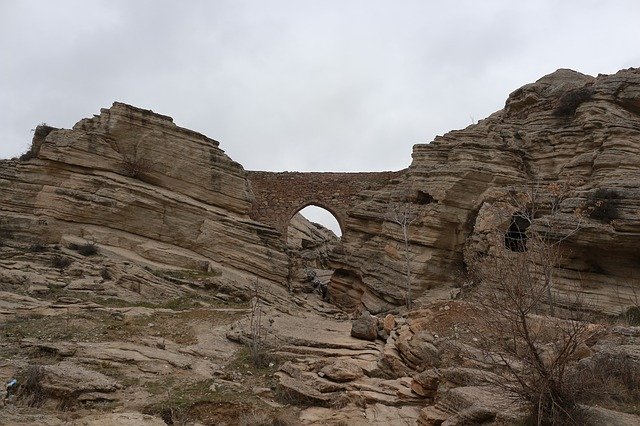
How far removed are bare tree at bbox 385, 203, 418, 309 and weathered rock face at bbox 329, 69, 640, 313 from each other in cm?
13

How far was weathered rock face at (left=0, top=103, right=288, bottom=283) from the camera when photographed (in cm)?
1620

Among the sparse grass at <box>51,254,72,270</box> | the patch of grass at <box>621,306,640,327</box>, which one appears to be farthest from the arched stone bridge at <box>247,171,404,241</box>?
the patch of grass at <box>621,306,640,327</box>

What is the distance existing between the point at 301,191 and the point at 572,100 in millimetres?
12610

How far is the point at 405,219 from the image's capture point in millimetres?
18500

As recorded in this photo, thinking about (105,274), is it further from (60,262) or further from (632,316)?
(632,316)

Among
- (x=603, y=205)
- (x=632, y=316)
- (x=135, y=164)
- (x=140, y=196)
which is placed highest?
(x=603, y=205)

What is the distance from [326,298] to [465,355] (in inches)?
511

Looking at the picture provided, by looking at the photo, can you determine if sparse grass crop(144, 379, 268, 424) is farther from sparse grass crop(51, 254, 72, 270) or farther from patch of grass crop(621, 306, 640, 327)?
patch of grass crop(621, 306, 640, 327)

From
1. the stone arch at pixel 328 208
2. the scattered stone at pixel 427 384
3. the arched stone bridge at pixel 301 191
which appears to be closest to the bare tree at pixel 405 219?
the arched stone bridge at pixel 301 191

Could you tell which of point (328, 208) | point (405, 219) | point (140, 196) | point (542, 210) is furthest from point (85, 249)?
point (542, 210)

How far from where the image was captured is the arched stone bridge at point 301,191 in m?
24.5

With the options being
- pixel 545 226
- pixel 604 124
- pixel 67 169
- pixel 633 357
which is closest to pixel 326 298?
pixel 545 226

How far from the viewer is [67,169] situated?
17.1 m

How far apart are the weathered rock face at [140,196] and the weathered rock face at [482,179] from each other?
381 centimetres
